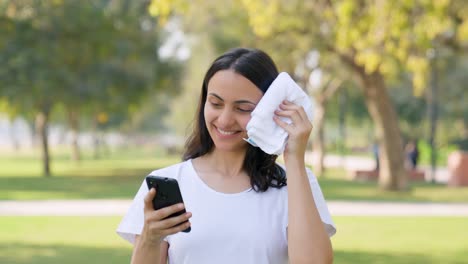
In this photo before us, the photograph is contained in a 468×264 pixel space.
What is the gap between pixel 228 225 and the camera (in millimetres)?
2766

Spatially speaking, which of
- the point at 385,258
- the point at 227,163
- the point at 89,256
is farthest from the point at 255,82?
the point at 385,258

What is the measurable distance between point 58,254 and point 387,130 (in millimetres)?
14554

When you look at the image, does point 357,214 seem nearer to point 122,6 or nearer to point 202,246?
point 202,246

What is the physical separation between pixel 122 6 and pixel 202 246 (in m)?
30.5

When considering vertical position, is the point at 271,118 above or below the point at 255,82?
below

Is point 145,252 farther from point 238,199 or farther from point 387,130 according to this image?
point 387,130

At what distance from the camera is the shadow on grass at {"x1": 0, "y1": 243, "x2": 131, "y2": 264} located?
33.0 feet

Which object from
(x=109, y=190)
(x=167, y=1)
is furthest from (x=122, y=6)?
(x=167, y=1)

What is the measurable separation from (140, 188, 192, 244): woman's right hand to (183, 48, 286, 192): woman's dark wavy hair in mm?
339

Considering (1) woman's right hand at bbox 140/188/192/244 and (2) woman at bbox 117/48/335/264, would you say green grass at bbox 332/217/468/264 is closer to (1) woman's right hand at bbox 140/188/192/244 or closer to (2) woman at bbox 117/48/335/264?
(2) woman at bbox 117/48/335/264

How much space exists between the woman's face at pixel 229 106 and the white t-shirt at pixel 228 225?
0.19m

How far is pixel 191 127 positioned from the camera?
3.35 meters

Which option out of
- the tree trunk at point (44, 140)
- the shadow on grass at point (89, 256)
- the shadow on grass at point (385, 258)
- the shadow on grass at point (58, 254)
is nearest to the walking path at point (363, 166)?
the tree trunk at point (44, 140)

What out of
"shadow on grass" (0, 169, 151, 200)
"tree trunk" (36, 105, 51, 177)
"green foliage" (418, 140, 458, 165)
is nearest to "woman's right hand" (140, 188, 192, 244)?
"shadow on grass" (0, 169, 151, 200)
